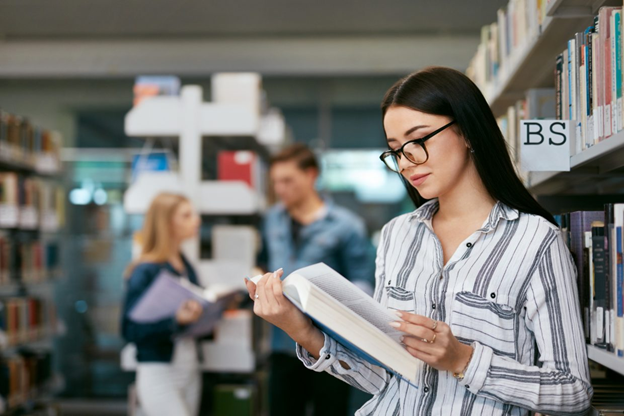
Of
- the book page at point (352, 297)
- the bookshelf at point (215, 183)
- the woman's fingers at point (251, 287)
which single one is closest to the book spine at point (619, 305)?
the book page at point (352, 297)

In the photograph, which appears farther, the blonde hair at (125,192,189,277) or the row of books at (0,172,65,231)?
the row of books at (0,172,65,231)

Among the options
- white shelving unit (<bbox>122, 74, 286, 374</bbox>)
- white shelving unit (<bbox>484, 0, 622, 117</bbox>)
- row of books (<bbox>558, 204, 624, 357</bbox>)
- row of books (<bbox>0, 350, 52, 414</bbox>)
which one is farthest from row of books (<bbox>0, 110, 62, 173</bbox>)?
row of books (<bbox>558, 204, 624, 357</bbox>)

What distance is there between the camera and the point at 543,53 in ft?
5.89

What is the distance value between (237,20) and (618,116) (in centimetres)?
422

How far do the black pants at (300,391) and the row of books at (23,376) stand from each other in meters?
1.75

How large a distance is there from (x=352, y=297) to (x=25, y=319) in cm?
360

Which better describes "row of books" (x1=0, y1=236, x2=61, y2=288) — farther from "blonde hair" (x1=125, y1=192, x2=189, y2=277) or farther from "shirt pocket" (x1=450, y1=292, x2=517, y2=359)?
"shirt pocket" (x1=450, y1=292, x2=517, y2=359)

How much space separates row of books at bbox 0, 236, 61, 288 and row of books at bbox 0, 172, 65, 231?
12 centimetres

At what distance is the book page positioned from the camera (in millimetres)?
1060

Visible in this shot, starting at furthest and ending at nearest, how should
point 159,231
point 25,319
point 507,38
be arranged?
point 25,319 → point 159,231 → point 507,38

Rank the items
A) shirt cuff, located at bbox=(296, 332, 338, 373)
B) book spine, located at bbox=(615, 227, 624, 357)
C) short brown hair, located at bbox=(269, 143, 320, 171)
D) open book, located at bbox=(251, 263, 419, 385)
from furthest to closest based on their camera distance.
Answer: short brown hair, located at bbox=(269, 143, 320, 171)
shirt cuff, located at bbox=(296, 332, 338, 373)
book spine, located at bbox=(615, 227, 624, 357)
open book, located at bbox=(251, 263, 419, 385)

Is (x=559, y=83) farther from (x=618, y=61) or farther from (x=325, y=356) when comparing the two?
(x=325, y=356)

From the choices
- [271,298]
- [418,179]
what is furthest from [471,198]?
[271,298]

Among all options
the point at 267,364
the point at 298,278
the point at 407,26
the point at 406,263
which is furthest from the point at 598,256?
the point at 407,26
